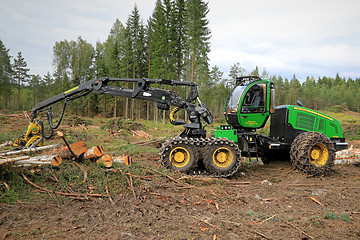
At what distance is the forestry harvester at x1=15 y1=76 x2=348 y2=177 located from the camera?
300 inches

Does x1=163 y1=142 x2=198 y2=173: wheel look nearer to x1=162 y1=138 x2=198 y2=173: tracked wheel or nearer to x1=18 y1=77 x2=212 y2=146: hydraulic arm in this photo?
x1=162 y1=138 x2=198 y2=173: tracked wheel

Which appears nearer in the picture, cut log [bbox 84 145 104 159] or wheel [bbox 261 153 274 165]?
A: cut log [bbox 84 145 104 159]

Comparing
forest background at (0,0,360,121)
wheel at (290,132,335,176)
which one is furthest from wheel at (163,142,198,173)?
forest background at (0,0,360,121)

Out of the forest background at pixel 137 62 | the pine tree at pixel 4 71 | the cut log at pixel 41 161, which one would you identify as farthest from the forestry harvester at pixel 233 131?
the pine tree at pixel 4 71

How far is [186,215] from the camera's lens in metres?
4.83

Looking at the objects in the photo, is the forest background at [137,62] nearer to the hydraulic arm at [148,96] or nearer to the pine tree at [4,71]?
the pine tree at [4,71]

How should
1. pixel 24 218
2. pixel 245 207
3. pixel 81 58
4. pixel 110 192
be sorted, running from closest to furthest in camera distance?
pixel 24 218
pixel 245 207
pixel 110 192
pixel 81 58

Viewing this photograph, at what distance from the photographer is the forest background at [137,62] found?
24.8m

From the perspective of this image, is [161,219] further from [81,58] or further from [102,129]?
[81,58]

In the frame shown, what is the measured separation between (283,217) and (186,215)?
1.90m

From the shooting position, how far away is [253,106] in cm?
872

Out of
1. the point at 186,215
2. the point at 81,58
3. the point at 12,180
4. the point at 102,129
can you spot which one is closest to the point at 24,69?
the point at 81,58

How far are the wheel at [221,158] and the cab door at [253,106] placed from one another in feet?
4.80

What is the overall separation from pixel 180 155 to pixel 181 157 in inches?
2.7
